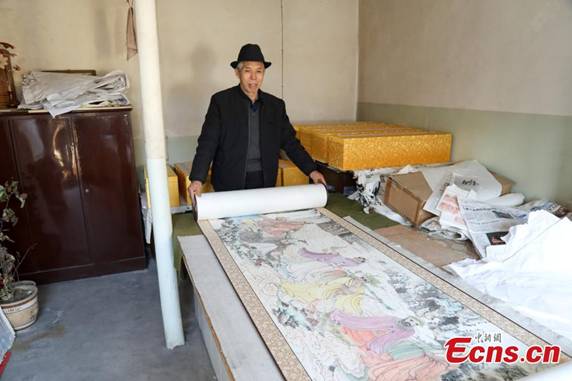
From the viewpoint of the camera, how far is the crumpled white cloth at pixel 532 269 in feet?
4.14

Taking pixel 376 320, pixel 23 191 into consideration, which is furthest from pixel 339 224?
pixel 23 191

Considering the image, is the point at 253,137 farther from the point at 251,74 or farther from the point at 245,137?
the point at 251,74

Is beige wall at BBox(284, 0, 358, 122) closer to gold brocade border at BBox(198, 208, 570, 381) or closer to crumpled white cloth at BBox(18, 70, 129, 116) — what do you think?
crumpled white cloth at BBox(18, 70, 129, 116)

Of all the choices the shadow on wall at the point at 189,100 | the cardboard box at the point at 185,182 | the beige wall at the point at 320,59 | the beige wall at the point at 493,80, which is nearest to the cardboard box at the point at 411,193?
the beige wall at the point at 493,80

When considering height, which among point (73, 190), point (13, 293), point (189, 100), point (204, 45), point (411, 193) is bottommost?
point (13, 293)

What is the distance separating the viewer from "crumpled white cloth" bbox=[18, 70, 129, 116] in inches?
98.8

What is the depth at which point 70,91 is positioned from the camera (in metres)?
2.55

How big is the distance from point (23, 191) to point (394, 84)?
2598mm

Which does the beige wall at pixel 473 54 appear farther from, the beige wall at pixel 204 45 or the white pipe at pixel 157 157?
the white pipe at pixel 157 157

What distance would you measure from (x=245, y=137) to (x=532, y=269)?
4.87 ft

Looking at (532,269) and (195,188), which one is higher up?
(195,188)

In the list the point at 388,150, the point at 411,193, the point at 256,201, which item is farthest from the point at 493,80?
the point at 256,201

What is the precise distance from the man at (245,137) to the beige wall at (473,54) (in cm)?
96

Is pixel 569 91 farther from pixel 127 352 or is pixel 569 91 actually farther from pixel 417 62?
pixel 127 352
